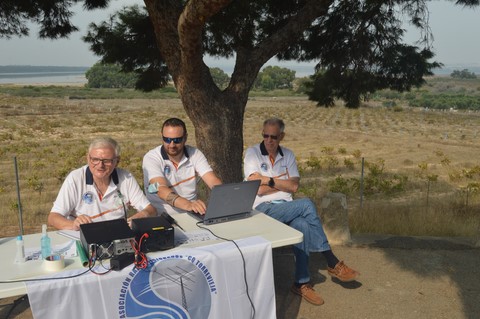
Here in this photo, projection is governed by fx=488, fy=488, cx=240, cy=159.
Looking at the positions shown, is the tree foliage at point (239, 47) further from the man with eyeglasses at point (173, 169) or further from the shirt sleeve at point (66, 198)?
the shirt sleeve at point (66, 198)

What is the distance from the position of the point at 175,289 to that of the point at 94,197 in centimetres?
109

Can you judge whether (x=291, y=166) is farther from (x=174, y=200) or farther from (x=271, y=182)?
(x=174, y=200)

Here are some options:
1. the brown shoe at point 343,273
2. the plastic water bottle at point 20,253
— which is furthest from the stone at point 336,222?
the plastic water bottle at point 20,253

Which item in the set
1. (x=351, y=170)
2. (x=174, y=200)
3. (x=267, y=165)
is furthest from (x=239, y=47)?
(x=351, y=170)

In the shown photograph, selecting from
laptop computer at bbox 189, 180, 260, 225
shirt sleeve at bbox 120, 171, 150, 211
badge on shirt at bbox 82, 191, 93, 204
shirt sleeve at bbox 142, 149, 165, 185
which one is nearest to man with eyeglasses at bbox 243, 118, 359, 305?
laptop computer at bbox 189, 180, 260, 225

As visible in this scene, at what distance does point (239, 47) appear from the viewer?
19.4ft

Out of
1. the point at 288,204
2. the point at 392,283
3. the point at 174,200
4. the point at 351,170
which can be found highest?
the point at 174,200

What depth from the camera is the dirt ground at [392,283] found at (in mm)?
Answer: 3814

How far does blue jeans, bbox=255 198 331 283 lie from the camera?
385 cm

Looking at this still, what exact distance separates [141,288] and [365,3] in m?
5.49

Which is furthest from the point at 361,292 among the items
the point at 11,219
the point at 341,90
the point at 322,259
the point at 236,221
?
the point at 11,219

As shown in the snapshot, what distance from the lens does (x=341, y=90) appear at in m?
7.53

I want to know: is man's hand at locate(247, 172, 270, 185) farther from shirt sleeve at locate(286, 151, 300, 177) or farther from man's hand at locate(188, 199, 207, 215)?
man's hand at locate(188, 199, 207, 215)

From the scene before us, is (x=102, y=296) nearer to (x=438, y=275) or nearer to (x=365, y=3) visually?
(x=438, y=275)
